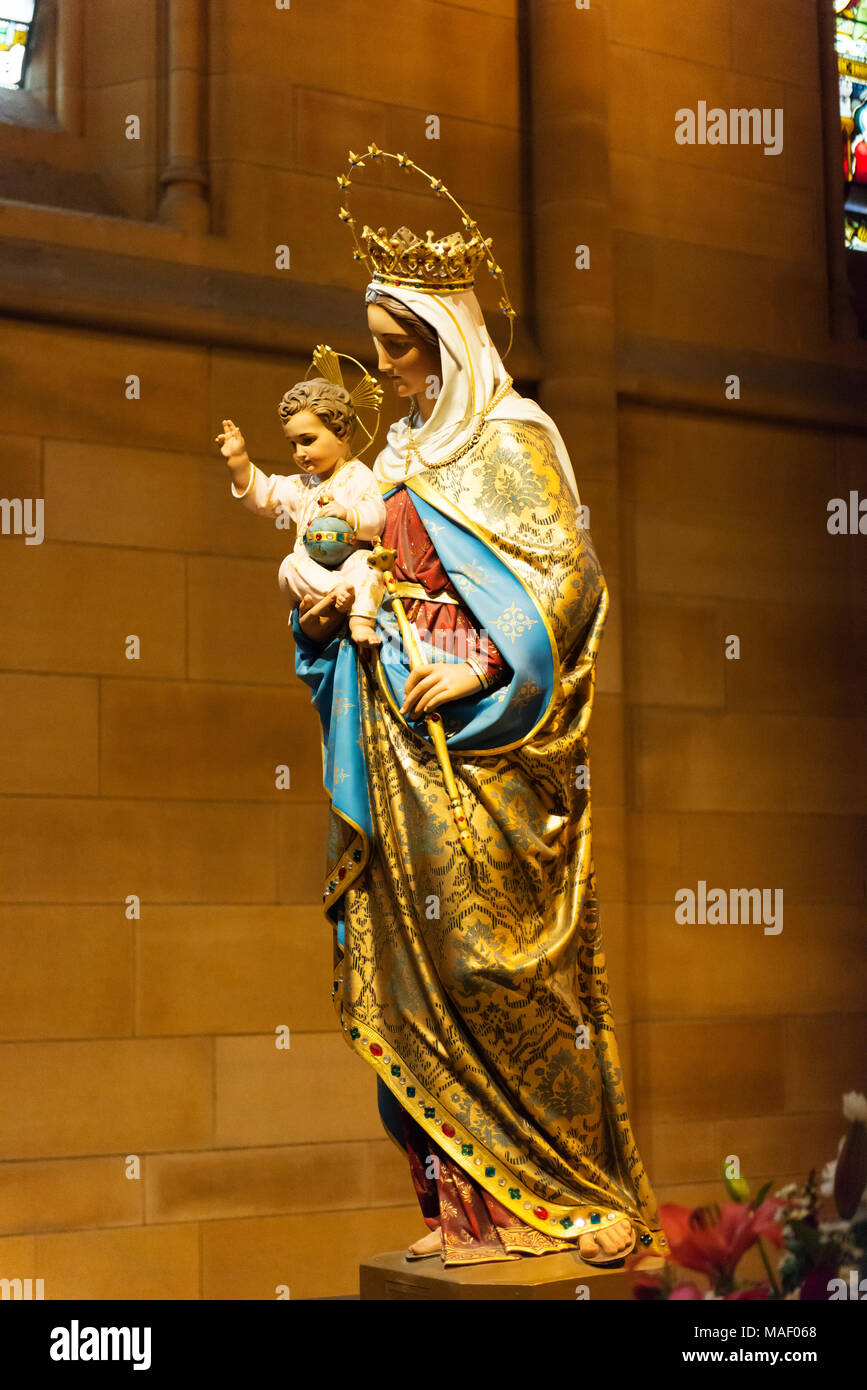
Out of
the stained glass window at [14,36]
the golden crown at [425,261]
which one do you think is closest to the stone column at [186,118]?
the stained glass window at [14,36]

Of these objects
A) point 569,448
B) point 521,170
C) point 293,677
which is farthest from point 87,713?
point 521,170

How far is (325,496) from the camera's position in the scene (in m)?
4.36

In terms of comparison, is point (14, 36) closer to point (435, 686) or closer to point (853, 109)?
point (853, 109)

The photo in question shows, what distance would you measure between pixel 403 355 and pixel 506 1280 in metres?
2.14

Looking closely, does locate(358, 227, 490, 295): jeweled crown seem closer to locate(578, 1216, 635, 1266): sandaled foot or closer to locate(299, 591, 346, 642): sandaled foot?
locate(299, 591, 346, 642): sandaled foot

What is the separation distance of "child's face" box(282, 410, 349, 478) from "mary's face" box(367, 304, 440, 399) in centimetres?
21

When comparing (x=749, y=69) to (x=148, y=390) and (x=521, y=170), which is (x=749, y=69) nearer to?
(x=521, y=170)

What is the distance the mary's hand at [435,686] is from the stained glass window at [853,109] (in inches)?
195

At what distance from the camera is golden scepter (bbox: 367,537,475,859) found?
4.14 metres

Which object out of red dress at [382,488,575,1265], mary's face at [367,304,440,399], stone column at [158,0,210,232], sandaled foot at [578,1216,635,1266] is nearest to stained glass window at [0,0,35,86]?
stone column at [158,0,210,232]

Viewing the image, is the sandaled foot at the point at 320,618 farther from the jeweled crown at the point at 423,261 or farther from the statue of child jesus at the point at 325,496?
the jeweled crown at the point at 423,261

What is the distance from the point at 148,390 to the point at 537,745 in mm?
2905

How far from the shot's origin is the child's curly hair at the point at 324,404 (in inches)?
172

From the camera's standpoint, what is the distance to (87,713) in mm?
6312
